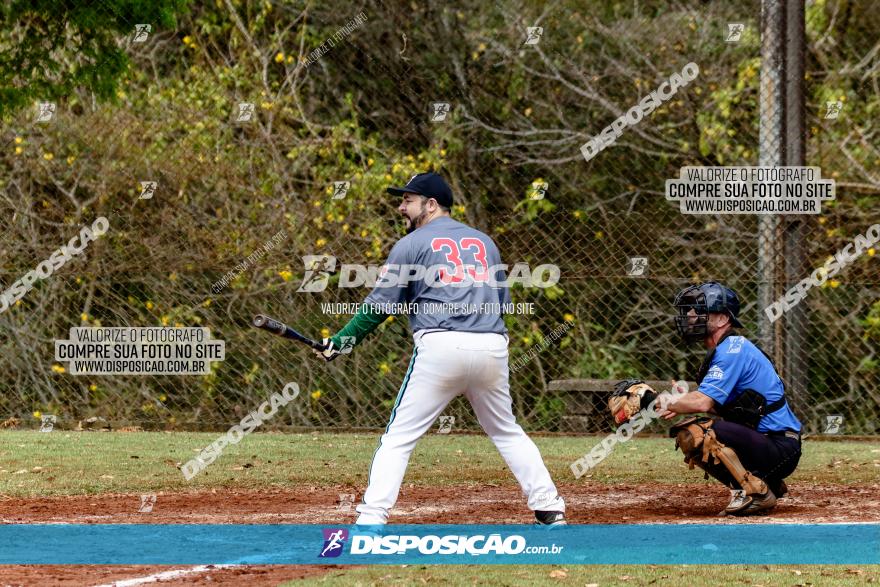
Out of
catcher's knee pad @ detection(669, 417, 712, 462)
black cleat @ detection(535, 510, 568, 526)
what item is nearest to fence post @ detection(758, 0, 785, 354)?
catcher's knee pad @ detection(669, 417, 712, 462)

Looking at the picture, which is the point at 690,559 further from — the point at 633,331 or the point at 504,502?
the point at 633,331

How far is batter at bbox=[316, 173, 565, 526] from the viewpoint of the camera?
6199 mm

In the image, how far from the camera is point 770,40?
11.7m

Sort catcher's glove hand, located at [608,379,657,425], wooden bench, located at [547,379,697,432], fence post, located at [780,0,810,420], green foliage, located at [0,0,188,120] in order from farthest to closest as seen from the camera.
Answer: wooden bench, located at [547,379,697,432] < green foliage, located at [0,0,188,120] < fence post, located at [780,0,810,420] < catcher's glove hand, located at [608,379,657,425]

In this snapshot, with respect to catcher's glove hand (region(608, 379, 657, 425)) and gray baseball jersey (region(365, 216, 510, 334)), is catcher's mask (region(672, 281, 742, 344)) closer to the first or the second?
catcher's glove hand (region(608, 379, 657, 425))

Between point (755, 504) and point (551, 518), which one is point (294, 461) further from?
point (755, 504)

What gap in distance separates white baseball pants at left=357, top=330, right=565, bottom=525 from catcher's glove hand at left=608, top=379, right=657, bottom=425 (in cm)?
88

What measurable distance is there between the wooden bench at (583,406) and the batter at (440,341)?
226 inches

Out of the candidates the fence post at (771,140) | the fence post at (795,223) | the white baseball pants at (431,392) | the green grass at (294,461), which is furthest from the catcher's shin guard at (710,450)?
the fence post at (795,223)

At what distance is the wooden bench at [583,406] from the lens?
485 inches

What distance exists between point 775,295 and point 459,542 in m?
6.26

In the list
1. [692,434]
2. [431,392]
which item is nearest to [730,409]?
[692,434]

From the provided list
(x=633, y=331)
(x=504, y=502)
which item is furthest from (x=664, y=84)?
(x=504, y=502)

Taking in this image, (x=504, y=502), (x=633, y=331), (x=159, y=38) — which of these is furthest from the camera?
(x=159, y=38)
